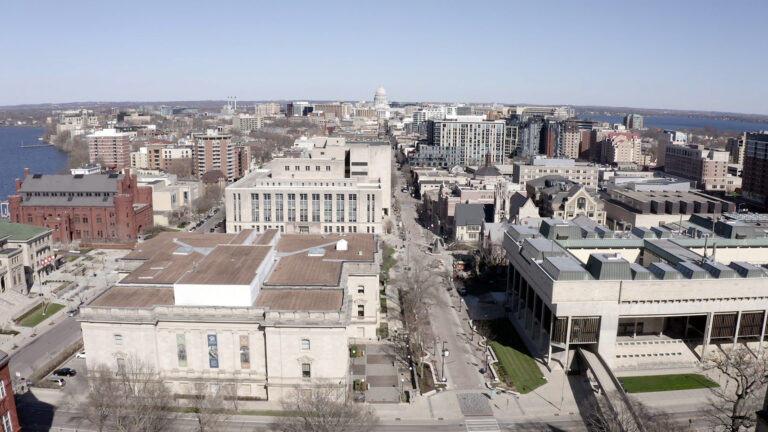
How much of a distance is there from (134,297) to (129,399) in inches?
404

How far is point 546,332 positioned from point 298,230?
4551 centimetres

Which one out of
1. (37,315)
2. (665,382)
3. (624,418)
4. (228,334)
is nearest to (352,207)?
(37,315)

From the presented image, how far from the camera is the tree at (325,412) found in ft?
134

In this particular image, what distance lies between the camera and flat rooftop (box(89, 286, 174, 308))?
48844 mm

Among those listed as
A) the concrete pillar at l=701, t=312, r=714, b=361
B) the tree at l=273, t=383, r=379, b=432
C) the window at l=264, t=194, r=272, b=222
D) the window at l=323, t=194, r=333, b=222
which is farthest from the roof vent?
the concrete pillar at l=701, t=312, r=714, b=361

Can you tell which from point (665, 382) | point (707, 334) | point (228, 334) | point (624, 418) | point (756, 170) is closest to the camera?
point (624, 418)

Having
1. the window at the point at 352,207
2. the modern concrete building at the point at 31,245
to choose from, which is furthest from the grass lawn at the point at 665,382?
the modern concrete building at the point at 31,245

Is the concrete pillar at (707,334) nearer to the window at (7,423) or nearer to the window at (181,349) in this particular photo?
the window at (181,349)

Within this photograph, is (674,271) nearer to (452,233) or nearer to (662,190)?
(452,233)

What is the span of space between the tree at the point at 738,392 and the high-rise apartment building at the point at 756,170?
101516mm

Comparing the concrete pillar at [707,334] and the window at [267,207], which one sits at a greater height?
the window at [267,207]

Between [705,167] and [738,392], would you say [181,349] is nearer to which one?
[738,392]

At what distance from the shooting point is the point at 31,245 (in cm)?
7881

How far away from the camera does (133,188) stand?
106188 millimetres
